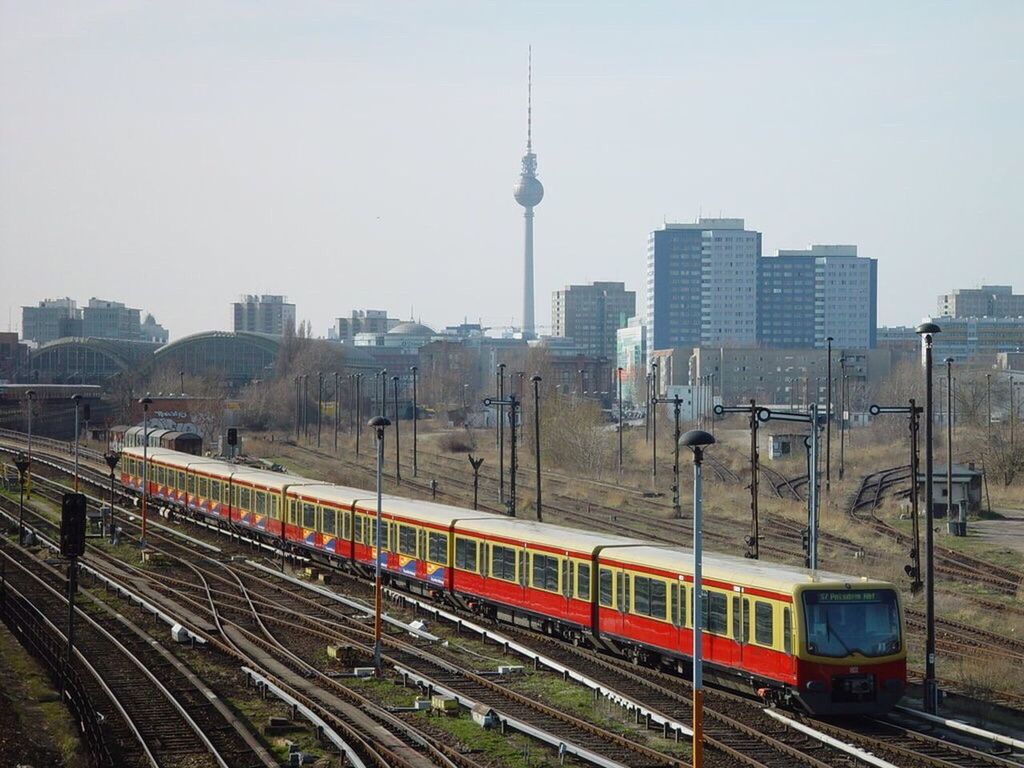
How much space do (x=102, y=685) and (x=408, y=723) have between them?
6.72 meters

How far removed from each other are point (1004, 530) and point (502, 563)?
30.9 m

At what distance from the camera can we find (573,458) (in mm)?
86000

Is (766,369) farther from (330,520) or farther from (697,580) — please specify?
(697,580)

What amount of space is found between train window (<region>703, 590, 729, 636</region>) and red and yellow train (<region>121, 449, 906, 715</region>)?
1.0 inches

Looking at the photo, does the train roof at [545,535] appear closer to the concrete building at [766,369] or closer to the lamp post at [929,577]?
the lamp post at [929,577]

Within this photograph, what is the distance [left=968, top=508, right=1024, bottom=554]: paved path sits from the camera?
49.8 meters

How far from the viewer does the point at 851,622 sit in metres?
21.3

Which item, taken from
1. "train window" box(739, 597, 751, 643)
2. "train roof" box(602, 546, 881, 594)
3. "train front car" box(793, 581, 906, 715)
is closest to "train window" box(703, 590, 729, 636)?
"train roof" box(602, 546, 881, 594)

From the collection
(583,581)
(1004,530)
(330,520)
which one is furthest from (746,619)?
(1004,530)

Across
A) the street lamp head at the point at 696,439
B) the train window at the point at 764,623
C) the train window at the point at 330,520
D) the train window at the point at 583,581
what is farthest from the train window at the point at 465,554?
the street lamp head at the point at 696,439

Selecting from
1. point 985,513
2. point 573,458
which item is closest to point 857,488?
point 985,513

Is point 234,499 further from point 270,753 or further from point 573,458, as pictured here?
point 573,458

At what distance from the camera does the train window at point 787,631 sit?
21000 mm

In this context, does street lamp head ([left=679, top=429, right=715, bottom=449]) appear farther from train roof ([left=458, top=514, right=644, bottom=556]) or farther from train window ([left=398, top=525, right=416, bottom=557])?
train window ([left=398, top=525, right=416, bottom=557])
